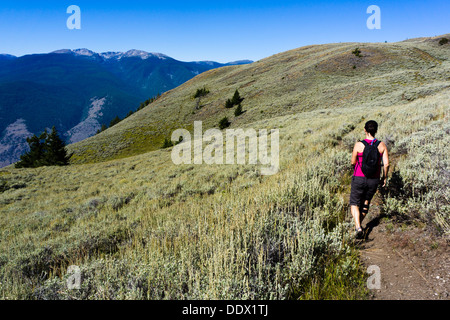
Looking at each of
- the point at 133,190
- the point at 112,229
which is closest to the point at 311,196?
Result: the point at 112,229

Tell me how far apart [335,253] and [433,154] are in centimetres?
417

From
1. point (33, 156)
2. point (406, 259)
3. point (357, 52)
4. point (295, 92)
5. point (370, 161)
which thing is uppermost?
point (357, 52)

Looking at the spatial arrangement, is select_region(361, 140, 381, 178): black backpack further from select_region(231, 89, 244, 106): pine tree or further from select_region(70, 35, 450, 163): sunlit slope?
select_region(231, 89, 244, 106): pine tree

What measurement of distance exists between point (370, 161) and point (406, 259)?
1630mm

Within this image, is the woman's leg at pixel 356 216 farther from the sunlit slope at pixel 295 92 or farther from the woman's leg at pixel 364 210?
the sunlit slope at pixel 295 92

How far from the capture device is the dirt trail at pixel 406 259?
261cm

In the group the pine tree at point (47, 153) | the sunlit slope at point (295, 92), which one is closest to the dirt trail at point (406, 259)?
the sunlit slope at point (295, 92)

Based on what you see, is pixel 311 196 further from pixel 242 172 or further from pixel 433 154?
pixel 242 172

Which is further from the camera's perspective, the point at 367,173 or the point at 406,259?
the point at 367,173

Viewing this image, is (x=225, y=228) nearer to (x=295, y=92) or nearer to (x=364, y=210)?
(x=364, y=210)

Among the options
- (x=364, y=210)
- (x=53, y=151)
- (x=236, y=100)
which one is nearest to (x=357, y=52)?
(x=236, y=100)

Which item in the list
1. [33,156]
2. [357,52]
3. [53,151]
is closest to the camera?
[53,151]

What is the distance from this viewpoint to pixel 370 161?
12.8 feet

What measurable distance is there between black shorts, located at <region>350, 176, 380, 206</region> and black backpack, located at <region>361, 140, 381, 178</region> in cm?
12
